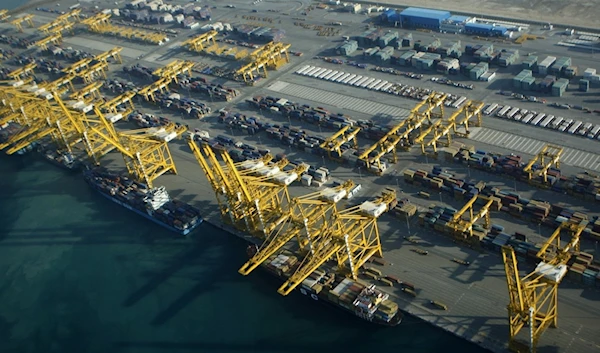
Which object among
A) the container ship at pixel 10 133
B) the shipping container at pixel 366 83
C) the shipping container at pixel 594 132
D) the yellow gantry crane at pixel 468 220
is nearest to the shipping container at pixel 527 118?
the shipping container at pixel 594 132

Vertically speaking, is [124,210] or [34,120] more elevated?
[34,120]

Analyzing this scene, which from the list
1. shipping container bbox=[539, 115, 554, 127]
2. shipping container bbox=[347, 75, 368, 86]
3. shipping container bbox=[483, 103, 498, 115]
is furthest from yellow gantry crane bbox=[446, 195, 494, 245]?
shipping container bbox=[347, 75, 368, 86]

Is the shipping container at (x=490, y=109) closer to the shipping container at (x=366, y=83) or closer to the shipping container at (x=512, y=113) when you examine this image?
the shipping container at (x=512, y=113)

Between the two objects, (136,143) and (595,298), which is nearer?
(595,298)

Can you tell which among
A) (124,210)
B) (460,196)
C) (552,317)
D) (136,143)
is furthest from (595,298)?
(136,143)

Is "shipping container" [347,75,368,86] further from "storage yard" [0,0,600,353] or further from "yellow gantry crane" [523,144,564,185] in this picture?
"yellow gantry crane" [523,144,564,185]

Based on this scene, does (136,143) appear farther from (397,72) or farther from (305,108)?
(397,72)

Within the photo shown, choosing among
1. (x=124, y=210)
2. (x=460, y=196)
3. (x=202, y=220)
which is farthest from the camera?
(x=124, y=210)

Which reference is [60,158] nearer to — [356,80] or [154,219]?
[154,219]
